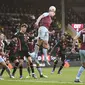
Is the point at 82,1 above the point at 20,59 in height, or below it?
above

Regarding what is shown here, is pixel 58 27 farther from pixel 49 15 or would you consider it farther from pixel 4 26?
pixel 49 15

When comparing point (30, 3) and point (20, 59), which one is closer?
point (20, 59)

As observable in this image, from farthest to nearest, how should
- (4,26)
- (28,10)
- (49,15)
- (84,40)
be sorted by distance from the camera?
(28,10) < (4,26) < (49,15) < (84,40)

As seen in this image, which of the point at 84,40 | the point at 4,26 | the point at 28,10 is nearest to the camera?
the point at 84,40

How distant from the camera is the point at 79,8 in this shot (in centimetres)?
4531

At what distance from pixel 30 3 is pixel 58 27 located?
5.28m

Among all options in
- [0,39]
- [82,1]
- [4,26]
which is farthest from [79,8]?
[0,39]

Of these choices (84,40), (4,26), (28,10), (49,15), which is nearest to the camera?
(84,40)

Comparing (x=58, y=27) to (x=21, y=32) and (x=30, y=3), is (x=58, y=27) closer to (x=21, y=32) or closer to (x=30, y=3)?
(x=30, y=3)

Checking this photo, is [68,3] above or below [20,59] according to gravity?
above

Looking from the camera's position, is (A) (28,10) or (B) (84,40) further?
(A) (28,10)

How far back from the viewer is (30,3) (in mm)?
44500

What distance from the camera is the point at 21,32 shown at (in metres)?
17.5

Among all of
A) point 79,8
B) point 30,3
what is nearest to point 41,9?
point 30,3
